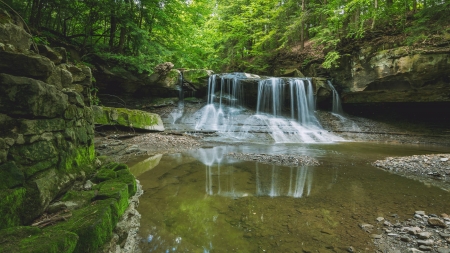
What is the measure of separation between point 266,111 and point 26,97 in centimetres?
1437

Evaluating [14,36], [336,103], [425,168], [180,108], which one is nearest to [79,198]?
[14,36]

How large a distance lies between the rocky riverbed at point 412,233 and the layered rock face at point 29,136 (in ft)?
10.2

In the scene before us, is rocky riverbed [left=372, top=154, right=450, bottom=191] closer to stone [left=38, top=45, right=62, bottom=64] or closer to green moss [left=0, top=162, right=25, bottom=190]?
green moss [left=0, top=162, right=25, bottom=190]

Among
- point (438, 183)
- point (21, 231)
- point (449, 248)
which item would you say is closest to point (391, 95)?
point (438, 183)

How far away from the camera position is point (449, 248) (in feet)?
7.32

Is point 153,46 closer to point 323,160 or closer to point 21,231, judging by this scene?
point 323,160

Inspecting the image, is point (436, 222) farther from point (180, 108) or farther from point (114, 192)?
point (180, 108)

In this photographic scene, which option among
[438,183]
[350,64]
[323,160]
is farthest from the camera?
[350,64]

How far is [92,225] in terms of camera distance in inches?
65.7

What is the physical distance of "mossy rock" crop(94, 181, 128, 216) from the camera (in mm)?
2288

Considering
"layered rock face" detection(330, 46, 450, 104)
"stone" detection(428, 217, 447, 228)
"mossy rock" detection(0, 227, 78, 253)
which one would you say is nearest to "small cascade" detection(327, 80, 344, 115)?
"layered rock face" detection(330, 46, 450, 104)

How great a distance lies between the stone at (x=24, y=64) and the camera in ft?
6.11

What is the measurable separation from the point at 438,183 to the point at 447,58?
9451mm

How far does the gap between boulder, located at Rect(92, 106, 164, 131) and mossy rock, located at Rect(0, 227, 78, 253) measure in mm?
7780
